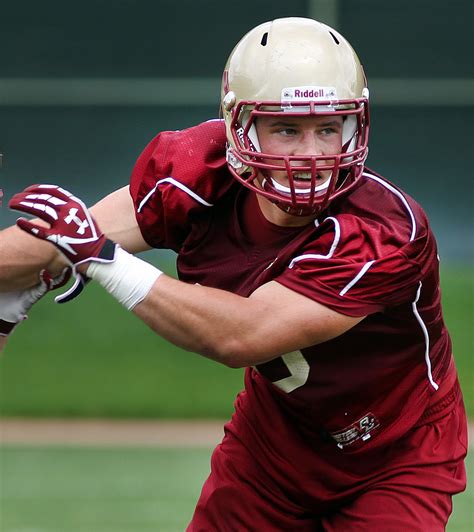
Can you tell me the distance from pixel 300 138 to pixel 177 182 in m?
0.41

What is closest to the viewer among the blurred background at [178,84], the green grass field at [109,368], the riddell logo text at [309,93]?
the riddell logo text at [309,93]

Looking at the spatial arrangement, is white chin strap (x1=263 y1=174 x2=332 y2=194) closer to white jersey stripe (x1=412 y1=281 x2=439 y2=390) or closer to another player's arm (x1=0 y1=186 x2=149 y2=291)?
white jersey stripe (x1=412 y1=281 x2=439 y2=390)

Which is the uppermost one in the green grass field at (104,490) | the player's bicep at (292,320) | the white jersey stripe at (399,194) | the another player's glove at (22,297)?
the white jersey stripe at (399,194)

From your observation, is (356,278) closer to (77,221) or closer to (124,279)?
(124,279)

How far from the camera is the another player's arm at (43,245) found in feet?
10.9

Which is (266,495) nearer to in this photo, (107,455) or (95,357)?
(107,455)

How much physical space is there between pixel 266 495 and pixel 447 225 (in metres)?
7.03

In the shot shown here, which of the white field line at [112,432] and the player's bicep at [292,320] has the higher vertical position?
the player's bicep at [292,320]

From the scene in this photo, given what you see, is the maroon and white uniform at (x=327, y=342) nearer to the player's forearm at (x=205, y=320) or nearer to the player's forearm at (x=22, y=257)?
the player's forearm at (x=205, y=320)

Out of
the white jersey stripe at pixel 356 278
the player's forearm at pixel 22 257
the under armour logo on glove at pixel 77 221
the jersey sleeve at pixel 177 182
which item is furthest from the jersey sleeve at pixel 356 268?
the player's forearm at pixel 22 257

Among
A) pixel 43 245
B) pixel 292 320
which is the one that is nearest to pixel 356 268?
pixel 292 320

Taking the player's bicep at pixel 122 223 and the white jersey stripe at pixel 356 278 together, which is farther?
the player's bicep at pixel 122 223

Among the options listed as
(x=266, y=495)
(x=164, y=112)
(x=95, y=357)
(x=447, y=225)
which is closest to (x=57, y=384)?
(x=95, y=357)

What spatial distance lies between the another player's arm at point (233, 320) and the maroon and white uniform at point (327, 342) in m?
0.05
